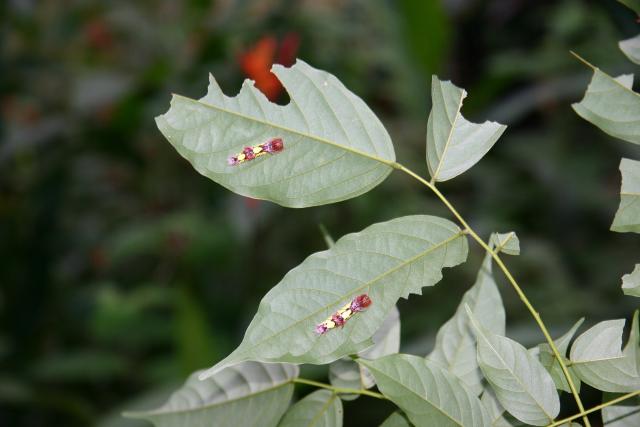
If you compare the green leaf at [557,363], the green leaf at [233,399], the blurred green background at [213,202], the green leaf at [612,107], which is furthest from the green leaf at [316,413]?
the blurred green background at [213,202]

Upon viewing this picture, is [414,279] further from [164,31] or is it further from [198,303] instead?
[164,31]

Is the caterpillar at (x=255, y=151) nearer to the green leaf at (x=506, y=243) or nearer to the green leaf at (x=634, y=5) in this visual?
the green leaf at (x=506, y=243)

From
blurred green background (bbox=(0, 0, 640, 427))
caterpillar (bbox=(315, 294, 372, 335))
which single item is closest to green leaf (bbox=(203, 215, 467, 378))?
caterpillar (bbox=(315, 294, 372, 335))

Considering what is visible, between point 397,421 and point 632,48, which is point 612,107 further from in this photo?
point 397,421

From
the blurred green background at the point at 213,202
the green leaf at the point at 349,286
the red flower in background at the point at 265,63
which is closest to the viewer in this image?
the green leaf at the point at 349,286

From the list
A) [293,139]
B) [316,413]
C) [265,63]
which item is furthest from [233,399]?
[265,63]

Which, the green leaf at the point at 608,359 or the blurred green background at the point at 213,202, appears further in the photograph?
the blurred green background at the point at 213,202

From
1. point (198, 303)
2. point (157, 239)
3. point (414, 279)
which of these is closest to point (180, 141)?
point (414, 279)
